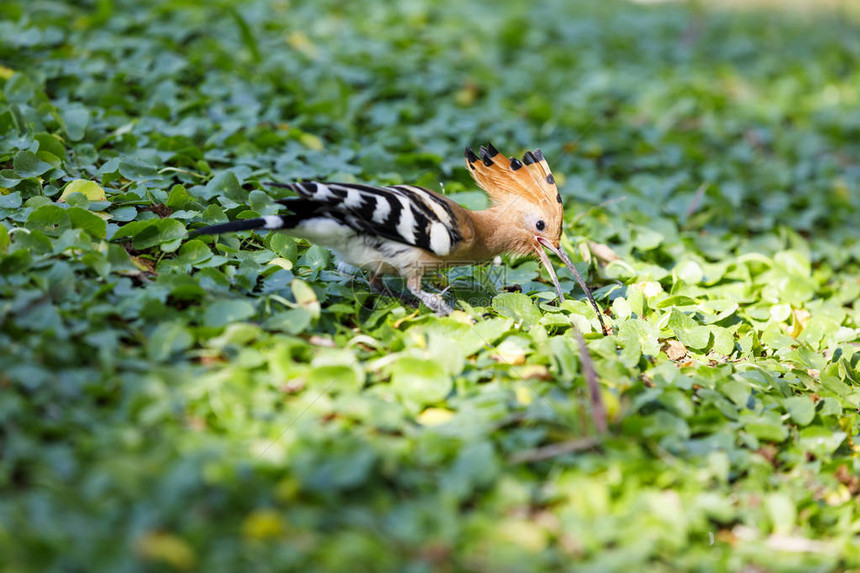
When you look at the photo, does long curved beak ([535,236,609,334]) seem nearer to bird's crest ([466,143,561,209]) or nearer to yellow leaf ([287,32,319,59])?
bird's crest ([466,143,561,209])

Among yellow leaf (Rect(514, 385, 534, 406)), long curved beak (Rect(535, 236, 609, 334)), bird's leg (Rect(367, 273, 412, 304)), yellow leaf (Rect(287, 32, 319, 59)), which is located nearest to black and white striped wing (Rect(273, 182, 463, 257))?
bird's leg (Rect(367, 273, 412, 304))

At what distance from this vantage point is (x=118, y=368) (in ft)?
8.39

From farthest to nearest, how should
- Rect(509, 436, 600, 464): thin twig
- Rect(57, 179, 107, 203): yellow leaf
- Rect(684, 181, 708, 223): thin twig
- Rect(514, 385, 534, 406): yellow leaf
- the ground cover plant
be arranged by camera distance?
Rect(684, 181, 708, 223): thin twig < Rect(57, 179, 107, 203): yellow leaf < Rect(514, 385, 534, 406): yellow leaf < Rect(509, 436, 600, 464): thin twig < the ground cover plant

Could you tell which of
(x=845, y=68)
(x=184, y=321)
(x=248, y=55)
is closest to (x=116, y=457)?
(x=184, y=321)

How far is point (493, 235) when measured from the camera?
12.2 ft

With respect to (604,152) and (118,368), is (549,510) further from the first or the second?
(604,152)

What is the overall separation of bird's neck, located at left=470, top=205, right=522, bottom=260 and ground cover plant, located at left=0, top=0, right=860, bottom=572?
8.4 inches

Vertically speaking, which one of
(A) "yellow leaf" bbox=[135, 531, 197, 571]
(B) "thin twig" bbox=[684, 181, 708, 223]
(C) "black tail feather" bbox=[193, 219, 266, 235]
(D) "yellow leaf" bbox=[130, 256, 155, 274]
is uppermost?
(C) "black tail feather" bbox=[193, 219, 266, 235]

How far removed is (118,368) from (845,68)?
9.20 meters

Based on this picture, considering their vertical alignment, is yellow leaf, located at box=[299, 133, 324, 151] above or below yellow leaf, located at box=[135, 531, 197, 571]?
above

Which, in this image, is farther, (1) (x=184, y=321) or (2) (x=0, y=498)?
(1) (x=184, y=321)

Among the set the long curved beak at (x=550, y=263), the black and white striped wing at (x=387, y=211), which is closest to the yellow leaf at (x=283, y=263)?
the black and white striped wing at (x=387, y=211)

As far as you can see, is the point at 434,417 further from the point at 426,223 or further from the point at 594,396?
the point at 426,223

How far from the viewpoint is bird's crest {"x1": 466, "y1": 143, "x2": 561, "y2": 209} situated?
3.68 metres
